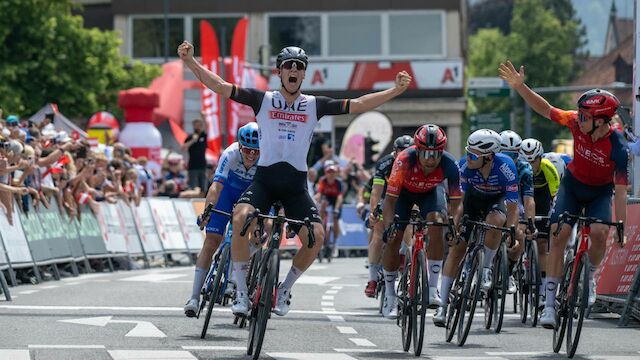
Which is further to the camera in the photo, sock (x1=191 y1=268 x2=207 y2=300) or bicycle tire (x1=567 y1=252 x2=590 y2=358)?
sock (x1=191 y1=268 x2=207 y2=300)

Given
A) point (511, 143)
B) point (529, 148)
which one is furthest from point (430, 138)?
point (529, 148)

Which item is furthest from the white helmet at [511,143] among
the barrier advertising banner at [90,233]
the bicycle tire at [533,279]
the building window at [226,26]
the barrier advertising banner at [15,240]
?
the building window at [226,26]

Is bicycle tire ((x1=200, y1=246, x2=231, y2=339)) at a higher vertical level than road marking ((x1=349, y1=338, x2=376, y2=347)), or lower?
higher

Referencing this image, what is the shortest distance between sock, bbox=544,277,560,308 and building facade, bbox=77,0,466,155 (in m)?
52.8

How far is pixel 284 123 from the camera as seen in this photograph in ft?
42.9

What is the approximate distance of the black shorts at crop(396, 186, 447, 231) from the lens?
47.7 feet

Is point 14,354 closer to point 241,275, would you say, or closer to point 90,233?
point 241,275

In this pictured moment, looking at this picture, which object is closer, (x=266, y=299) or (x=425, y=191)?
(x=266, y=299)

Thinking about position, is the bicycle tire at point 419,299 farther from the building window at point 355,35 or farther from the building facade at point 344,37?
the building window at point 355,35

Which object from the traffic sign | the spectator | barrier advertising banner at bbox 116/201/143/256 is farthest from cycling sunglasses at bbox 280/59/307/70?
the traffic sign

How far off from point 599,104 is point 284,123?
242 centimetres

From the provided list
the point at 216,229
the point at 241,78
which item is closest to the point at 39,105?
the point at 241,78

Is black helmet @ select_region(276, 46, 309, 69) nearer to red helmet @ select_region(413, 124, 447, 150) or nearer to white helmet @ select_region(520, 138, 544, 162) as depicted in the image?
red helmet @ select_region(413, 124, 447, 150)

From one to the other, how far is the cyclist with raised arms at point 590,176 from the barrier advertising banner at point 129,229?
1514 cm
